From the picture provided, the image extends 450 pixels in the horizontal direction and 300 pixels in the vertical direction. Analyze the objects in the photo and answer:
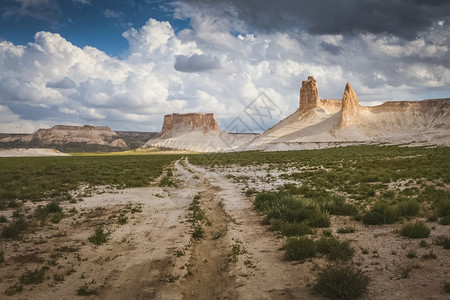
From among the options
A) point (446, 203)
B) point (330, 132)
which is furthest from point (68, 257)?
point (330, 132)

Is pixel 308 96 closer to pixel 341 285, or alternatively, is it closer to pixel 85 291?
pixel 341 285

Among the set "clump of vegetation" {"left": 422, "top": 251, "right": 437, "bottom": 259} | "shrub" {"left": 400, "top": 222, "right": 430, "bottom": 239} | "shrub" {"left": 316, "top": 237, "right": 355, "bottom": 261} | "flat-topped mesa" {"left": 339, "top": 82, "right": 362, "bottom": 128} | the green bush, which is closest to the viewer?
"clump of vegetation" {"left": 422, "top": 251, "right": 437, "bottom": 259}

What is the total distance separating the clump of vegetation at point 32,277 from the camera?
6054mm

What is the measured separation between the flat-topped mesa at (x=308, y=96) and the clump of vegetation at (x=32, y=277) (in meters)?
150

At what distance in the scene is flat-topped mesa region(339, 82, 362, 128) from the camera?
118 meters

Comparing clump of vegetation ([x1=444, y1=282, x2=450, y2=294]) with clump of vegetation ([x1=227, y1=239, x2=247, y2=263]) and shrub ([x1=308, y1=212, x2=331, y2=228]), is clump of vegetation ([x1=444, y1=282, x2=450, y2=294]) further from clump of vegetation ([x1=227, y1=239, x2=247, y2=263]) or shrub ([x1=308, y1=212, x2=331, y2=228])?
shrub ([x1=308, y1=212, x2=331, y2=228])

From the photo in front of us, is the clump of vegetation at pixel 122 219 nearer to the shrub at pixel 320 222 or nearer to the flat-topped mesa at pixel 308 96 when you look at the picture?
the shrub at pixel 320 222

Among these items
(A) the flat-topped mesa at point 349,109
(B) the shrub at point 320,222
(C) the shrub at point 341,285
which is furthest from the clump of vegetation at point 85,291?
(A) the flat-topped mesa at point 349,109

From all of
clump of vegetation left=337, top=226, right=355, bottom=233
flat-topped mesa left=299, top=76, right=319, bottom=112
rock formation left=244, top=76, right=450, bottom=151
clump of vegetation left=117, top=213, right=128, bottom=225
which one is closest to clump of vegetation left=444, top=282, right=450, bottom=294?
clump of vegetation left=337, top=226, right=355, bottom=233

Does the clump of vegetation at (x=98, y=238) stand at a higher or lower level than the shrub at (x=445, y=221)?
lower

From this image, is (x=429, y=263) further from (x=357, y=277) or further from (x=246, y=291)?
(x=246, y=291)

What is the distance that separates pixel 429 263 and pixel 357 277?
76.7 inches

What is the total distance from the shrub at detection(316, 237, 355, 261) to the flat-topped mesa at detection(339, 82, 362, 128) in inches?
4591

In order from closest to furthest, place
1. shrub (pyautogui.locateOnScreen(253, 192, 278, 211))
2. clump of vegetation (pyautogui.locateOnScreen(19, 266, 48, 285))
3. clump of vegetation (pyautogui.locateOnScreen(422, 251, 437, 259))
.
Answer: clump of vegetation (pyautogui.locateOnScreen(19, 266, 48, 285)) → clump of vegetation (pyautogui.locateOnScreen(422, 251, 437, 259)) → shrub (pyautogui.locateOnScreen(253, 192, 278, 211))
